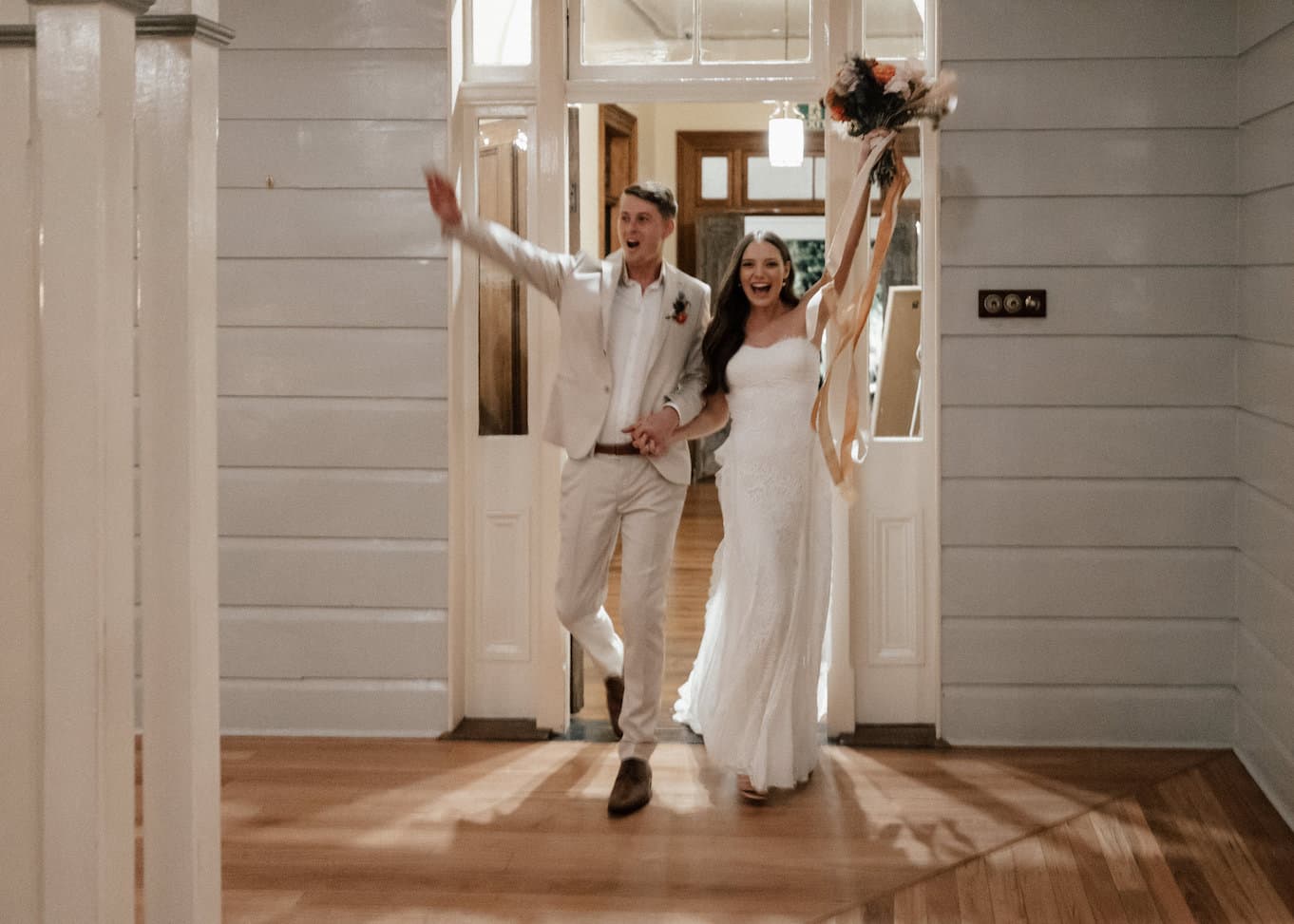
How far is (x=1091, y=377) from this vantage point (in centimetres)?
458

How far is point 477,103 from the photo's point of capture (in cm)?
473

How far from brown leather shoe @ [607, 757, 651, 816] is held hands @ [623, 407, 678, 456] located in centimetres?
87

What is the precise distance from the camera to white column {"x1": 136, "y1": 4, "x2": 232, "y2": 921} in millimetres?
2197

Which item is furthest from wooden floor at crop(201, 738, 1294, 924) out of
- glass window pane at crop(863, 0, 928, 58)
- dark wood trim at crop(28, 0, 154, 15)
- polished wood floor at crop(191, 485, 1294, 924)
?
glass window pane at crop(863, 0, 928, 58)

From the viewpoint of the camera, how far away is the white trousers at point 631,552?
409 centimetres

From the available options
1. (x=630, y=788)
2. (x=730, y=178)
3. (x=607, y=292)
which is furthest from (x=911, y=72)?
(x=730, y=178)

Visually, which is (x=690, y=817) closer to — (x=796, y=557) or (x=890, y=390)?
(x=796, y=557)

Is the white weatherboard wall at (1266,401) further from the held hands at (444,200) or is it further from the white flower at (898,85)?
the held hands at (444,200)

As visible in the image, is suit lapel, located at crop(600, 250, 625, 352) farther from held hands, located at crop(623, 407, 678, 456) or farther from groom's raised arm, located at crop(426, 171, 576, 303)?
held hands, located at crop(623, 407, 678, 456)

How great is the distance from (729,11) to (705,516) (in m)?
5.39

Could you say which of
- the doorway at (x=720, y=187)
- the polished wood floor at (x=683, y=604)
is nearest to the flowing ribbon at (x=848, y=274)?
the polished wood floor at (x=683, y=604)

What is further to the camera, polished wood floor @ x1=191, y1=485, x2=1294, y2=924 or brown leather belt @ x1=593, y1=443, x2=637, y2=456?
brown leather belt @ x1=593, y1=443, x2=637, y2=456

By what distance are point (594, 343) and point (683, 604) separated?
2761 mm

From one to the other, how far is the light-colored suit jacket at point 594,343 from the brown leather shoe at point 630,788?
31.9 inches
